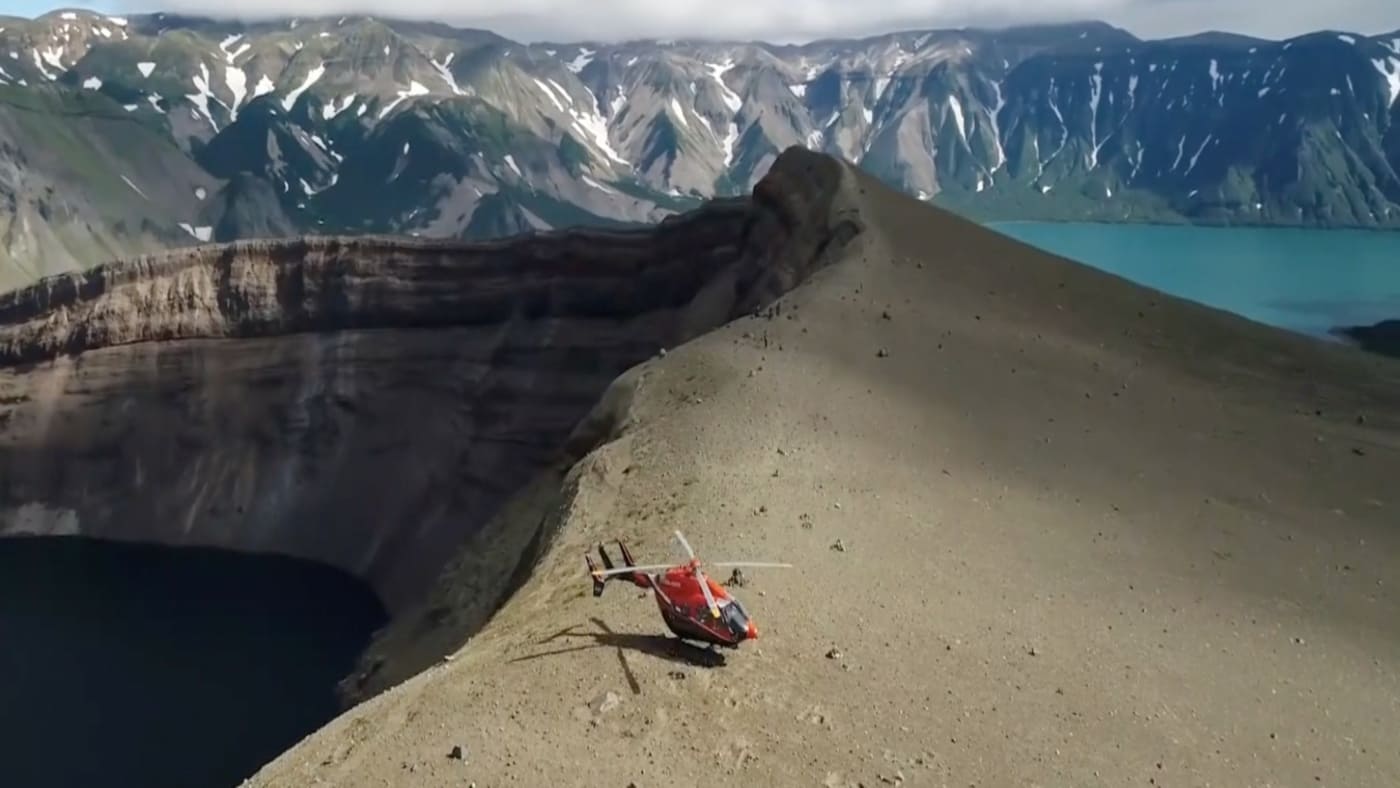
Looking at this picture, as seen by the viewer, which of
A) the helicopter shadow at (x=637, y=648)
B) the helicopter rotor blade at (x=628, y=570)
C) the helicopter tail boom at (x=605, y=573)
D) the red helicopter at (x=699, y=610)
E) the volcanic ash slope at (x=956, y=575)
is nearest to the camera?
the volcanic ash slope at (x=956, y=575)

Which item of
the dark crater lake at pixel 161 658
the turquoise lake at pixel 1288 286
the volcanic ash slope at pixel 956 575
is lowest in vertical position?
the turquoise lake at pixel 1288 286

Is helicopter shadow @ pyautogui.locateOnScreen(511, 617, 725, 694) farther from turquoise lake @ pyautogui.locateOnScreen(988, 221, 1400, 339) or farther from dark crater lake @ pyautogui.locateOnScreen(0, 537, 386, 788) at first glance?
turquoise lake @ pyautogui.locateOnScreen(988, 221, 1400, 339)

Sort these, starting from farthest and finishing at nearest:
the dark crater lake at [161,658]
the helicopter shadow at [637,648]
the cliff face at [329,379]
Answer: the cliff face at [329,379] < the dark crater lake at [161,658] < the helicopter shadow at [637,648]

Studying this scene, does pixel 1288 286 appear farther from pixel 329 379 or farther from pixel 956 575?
pixel 956 575

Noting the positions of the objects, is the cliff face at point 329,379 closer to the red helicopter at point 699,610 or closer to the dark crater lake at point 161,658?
the dark crater lake at point 161,658

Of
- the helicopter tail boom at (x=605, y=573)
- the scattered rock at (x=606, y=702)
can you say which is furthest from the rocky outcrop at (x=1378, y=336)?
the scattered rock at (x=606, y=702)

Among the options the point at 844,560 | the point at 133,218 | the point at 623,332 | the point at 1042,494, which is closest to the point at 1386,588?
the point at 1042,494

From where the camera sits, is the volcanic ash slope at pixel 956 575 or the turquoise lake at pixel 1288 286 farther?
the turquoise lake at pixel 1288 286

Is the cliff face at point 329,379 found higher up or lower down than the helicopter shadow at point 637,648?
lower down
